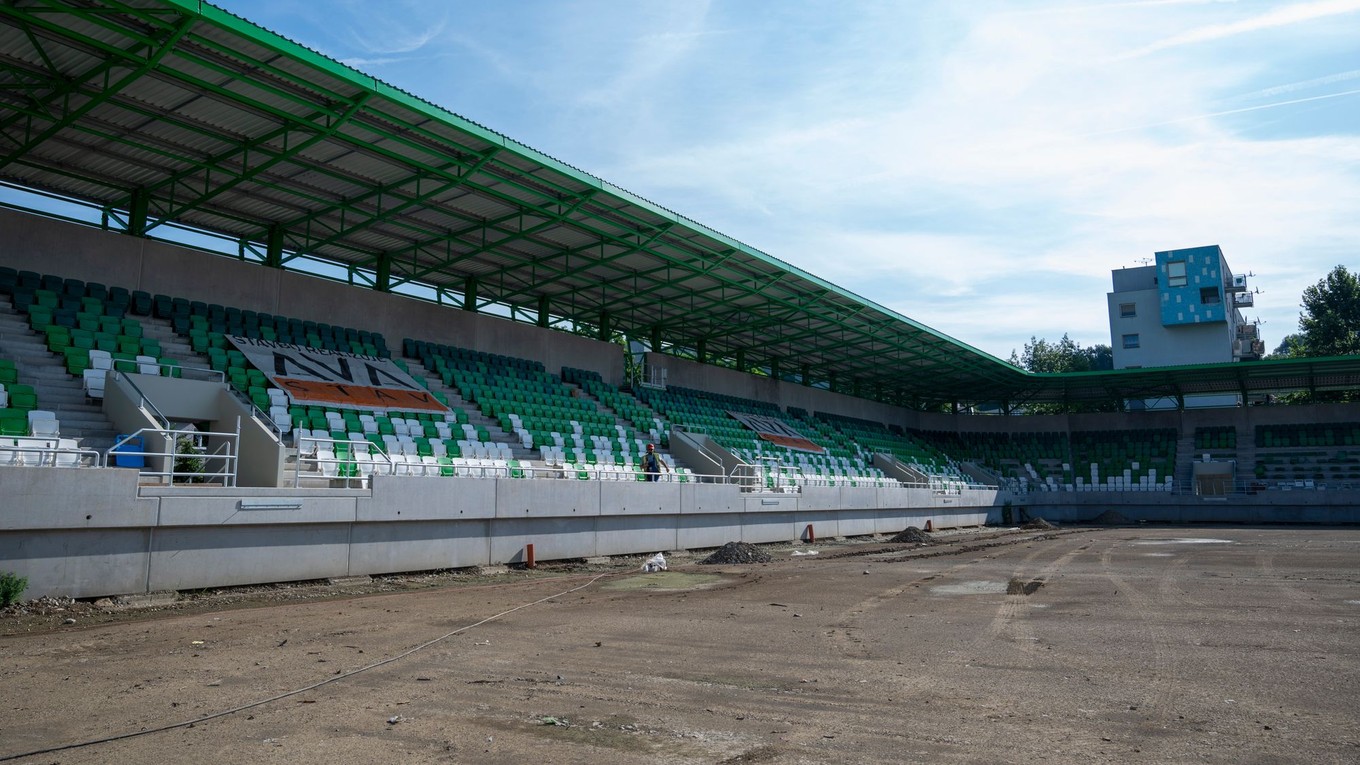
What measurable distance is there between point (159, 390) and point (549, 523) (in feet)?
26.9

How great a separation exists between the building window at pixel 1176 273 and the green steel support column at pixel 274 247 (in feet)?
→ 216

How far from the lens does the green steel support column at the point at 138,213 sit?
21.1m

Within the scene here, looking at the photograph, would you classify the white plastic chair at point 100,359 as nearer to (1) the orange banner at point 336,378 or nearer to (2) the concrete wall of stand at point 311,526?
(1) the orange banner at point 336,378

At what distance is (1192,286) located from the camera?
A: 65.9m

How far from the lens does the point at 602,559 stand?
2053 cm

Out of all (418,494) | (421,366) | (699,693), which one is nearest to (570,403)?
(421,366)

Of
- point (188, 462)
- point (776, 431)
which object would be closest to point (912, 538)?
point (776, 431)

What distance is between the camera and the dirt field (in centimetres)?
525

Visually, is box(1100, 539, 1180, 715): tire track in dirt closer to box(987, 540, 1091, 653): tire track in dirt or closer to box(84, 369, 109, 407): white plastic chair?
box(987, 540, 1091, 653): tire track in dirt

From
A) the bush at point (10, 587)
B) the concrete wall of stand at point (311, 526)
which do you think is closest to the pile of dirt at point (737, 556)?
Answer: the concrete wall of stand at point (311, 526)

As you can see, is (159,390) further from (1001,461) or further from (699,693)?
(1001,461)

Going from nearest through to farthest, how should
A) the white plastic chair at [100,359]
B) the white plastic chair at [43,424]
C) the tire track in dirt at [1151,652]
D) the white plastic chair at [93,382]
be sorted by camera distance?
the tire track in dirt at [1151,652], the white plastic chair at [43,424], the white plastic chair at [93,382], the white plastic chair at [100,359]

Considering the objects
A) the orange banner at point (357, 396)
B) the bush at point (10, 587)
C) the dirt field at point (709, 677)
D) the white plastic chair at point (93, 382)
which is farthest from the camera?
the orange banner at point (357, 396)

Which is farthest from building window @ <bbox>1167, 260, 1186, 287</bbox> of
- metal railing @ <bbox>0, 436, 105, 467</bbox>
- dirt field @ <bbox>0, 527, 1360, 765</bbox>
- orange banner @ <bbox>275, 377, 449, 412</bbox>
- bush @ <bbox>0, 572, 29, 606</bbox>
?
bush @ <bbox>0, 572, 29, 606</bbox>
